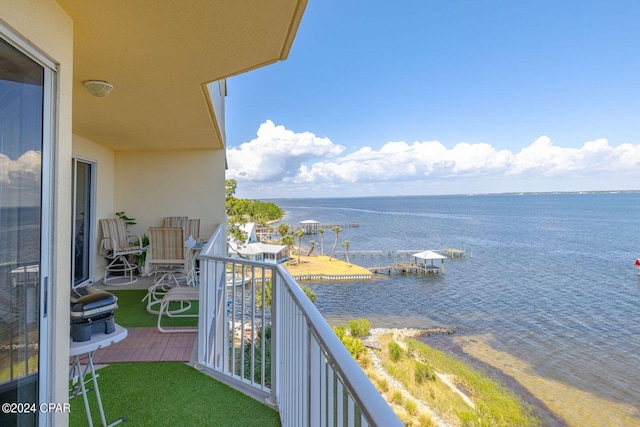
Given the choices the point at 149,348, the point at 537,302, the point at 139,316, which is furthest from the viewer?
the point at 537,302

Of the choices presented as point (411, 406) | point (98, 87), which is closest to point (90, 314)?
point (98, 87)

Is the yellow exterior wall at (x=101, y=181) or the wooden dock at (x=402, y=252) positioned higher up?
the yellow exterior wall at (x=101, y=181)

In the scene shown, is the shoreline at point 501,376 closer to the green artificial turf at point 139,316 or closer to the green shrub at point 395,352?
the green shrub at point 395,352

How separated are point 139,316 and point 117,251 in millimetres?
2121

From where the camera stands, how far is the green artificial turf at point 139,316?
3.83 metres

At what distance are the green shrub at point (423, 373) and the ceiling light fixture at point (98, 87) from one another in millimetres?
11762

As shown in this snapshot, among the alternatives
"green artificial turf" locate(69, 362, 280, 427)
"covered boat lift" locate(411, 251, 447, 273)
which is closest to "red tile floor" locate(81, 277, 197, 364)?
"green artificial turf" locate(69, 362, 280, 427)

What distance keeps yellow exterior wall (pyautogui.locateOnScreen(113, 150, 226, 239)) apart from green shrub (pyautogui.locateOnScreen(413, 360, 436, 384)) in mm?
8875

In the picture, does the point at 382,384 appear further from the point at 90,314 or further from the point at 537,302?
the point at 537,302

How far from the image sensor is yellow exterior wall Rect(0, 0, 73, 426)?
62.1 inches

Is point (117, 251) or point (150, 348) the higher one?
point (117, 251)

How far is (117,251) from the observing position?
5.65 metres

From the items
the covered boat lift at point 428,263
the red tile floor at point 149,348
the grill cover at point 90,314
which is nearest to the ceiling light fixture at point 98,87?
the grill cover at point 90,314

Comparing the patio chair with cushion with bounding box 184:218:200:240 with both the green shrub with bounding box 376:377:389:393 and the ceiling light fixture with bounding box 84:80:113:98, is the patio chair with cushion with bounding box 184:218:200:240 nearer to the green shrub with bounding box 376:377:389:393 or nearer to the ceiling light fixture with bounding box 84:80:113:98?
the ceiling light fixture with bounding box 84:80:113:98
